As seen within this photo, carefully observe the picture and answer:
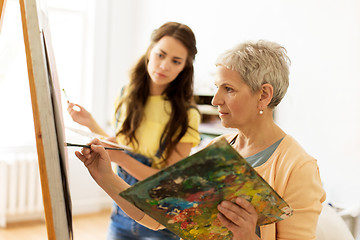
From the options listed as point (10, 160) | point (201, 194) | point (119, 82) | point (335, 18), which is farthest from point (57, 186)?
point (119, 82)

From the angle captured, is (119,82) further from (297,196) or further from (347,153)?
(297,196)

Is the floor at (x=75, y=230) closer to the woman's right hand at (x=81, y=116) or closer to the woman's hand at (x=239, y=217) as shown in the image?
the woman's right hand at (x=81, y=116)

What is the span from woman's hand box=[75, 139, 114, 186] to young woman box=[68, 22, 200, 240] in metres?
0.56

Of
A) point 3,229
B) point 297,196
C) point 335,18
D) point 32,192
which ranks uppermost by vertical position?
point 335,18

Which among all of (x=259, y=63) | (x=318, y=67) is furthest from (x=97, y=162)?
(x=318, y=67)

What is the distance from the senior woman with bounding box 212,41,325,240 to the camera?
951 mm

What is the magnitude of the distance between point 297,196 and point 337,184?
173 cm

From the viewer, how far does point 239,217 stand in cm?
→ 82

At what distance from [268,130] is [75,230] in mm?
3221

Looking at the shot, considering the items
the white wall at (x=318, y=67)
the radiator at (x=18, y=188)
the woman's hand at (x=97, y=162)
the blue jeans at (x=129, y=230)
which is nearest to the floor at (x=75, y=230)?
the radiator at (x=18, y=188)

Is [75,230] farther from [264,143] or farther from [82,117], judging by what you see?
[264,143]

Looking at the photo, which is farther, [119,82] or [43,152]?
[119,82]

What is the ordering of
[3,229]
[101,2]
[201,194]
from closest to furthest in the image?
[201,194], [3,229], [101,2]

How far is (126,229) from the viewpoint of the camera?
1.65m
